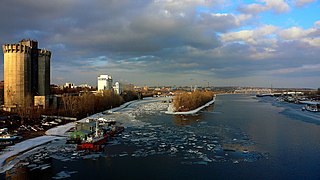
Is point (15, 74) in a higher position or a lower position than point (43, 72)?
lower

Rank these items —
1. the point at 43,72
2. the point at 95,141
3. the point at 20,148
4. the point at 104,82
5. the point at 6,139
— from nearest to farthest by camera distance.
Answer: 1. the point at 20,148
2. the point at 95,141
3. the point at 6,139
4. the point at 43,72
5. the point at 104,82

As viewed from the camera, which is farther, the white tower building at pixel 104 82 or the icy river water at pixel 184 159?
the white tower building at pixel 104 82

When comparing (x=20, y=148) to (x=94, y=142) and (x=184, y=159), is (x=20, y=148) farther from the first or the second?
(x=184, y=159)

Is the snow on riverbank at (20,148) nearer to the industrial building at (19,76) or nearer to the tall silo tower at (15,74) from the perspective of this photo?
the industrial building at (19,76)

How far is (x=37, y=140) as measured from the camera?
15.7 meters

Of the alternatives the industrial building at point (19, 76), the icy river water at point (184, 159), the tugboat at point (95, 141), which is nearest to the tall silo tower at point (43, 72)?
the industrial building at point (19, 76)

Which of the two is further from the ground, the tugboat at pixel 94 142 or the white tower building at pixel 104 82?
the white tower building at pixel 104 82

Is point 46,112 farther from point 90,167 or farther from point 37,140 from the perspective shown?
point 90,167

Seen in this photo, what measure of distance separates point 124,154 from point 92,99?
2193 centimetres

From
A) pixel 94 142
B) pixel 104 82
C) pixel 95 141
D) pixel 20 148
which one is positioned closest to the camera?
pixel 20 148

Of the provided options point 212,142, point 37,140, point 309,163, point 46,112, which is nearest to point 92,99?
point 46,112

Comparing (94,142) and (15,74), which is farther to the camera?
(15,74)

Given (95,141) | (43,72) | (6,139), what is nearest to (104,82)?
(43,72)

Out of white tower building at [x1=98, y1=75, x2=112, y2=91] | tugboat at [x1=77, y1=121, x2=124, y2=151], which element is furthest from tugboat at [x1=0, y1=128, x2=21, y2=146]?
white tower building at [x1=98, y1=75, x2=112, y2=91]
